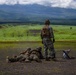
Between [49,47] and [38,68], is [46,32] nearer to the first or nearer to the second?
[49,47]

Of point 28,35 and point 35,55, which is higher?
point 35,55

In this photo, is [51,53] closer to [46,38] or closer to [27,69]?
[46,38]

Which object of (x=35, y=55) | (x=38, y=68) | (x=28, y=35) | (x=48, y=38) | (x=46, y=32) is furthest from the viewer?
(x=28, y=35)

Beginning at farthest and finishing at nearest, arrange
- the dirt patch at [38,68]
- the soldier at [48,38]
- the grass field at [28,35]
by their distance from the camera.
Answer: the grass field at [28,35]
the soldier at [48,38]
the dirt patch at [38,68]

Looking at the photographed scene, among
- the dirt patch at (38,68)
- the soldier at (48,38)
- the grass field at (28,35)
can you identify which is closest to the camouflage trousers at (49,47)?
the soldier at (48,38)

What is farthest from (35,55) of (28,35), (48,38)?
(28,35)

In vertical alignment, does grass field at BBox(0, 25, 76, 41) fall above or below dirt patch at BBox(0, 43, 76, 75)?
below

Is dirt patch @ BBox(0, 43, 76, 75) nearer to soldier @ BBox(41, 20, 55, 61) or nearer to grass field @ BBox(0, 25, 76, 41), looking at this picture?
soldier @ BBox(41, 20, 55, 61)

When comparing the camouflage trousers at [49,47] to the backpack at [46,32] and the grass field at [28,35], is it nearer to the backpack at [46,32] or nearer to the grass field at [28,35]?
the backpack at [46,32]

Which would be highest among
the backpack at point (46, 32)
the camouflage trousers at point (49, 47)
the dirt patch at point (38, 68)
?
the backpack at point (46, 32)

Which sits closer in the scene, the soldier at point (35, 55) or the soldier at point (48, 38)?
the soldier at point (35, 55)

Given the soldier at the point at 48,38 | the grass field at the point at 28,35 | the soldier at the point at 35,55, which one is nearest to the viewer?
the soldier at the point at 35,55

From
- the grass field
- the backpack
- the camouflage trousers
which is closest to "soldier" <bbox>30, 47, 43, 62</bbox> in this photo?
the camouflage trousers

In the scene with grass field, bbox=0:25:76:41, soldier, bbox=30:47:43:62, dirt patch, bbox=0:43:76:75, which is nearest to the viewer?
dirt patch, bbox=0:43:76:75
